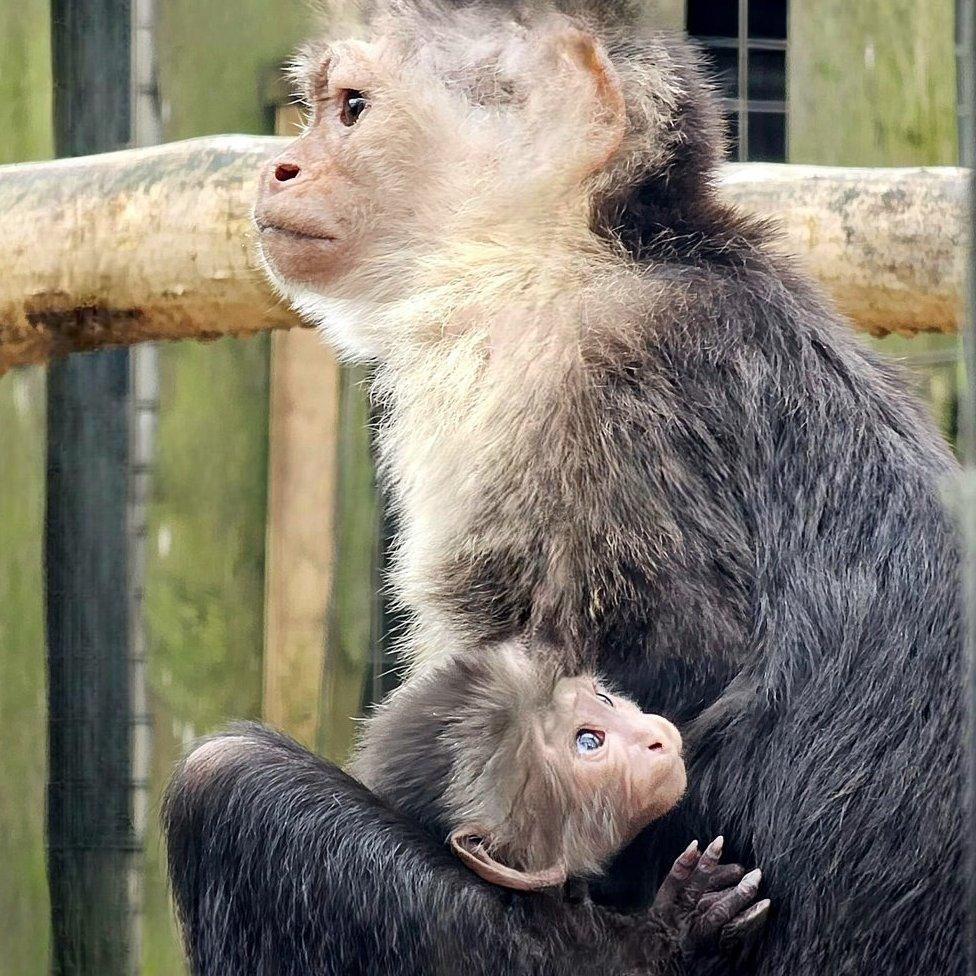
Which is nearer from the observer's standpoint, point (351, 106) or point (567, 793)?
point (567, 793)

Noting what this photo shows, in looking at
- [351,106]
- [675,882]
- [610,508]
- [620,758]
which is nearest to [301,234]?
[351,106]

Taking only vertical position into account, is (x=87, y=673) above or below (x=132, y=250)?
below

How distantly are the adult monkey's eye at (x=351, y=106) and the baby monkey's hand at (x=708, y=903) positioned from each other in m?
1.04

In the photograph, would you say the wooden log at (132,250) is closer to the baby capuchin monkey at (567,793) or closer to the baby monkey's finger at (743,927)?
the baby capuchin monkey at (567,793)

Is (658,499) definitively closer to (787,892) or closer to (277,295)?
(787,892)

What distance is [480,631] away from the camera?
2100mm

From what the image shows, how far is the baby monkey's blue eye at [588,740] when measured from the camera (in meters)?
1.93

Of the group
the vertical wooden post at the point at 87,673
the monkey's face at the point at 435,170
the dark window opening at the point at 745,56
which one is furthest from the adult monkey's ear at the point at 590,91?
the vertical wooden post at the point at 87,673

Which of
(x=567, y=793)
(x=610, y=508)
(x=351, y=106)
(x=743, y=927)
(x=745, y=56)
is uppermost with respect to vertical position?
(x=745, y=56)

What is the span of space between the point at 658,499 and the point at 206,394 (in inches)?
38.5

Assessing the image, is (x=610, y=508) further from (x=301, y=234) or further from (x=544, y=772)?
(x=301, y=234)

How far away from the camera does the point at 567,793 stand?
191 centimetres

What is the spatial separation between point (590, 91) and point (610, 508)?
54cm

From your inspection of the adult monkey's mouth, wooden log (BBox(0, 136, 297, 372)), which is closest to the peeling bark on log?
wooden log (BBox(0, 136, 297, 372))
